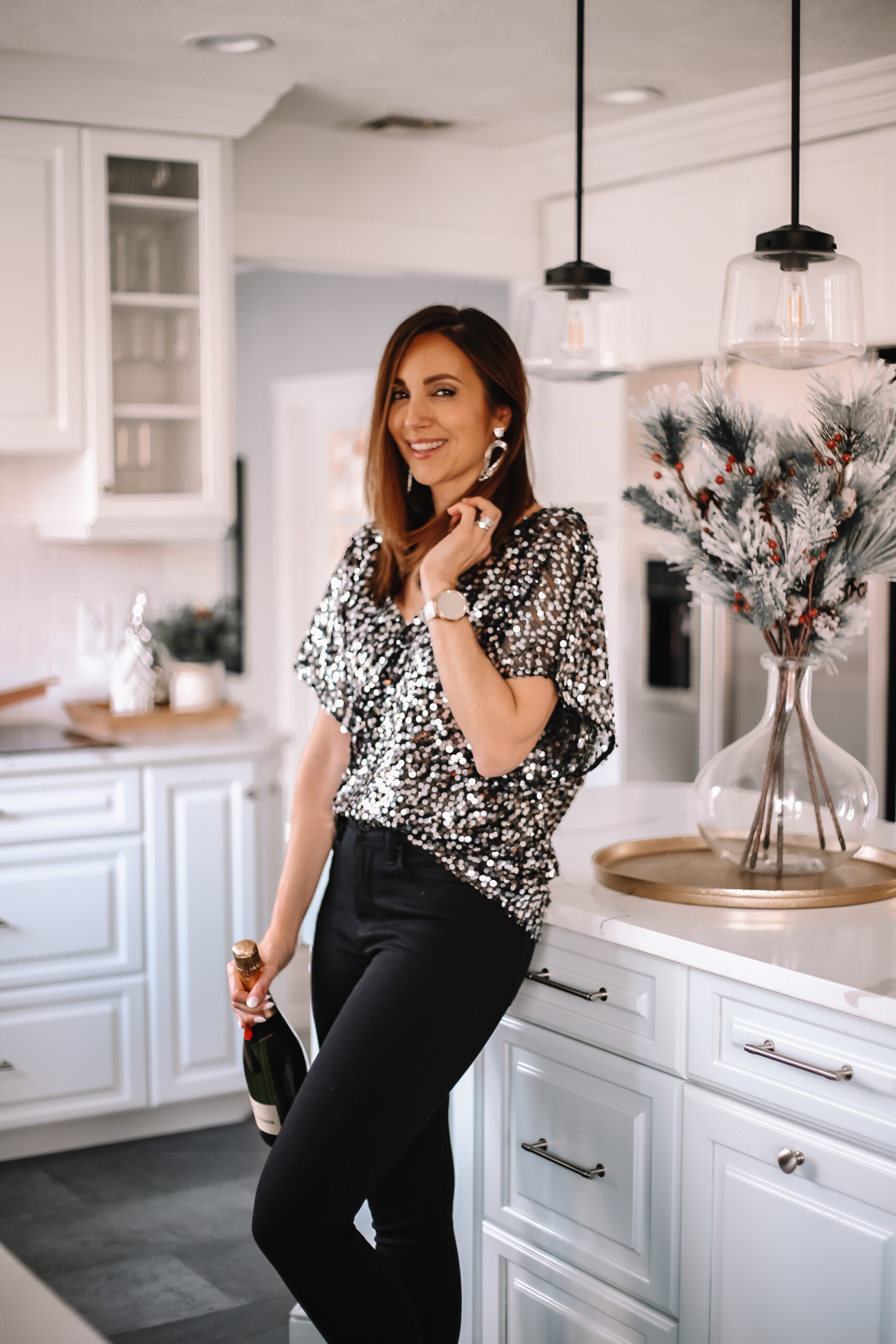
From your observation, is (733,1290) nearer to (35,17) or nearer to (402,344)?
(402,344)

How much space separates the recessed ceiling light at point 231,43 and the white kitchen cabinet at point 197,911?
1.64 m

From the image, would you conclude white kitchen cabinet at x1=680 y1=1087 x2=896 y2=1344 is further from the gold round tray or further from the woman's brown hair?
the woman's brown hair

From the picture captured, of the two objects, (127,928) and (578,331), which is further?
(127,928)

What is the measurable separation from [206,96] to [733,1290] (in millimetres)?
2945

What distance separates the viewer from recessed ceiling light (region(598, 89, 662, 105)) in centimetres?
372

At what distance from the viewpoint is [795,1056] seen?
158cm

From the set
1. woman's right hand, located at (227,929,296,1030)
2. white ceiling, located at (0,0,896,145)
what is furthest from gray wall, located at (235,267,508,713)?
woman's right hand, located at (227,929,296,1030)

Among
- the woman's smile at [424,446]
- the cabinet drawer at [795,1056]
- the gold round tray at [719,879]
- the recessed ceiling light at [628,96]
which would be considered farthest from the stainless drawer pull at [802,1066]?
the recessed ceiling light at [628,96]

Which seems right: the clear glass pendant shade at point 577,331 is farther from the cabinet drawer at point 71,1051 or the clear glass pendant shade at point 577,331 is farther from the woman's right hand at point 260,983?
the cabinet drawer at point 71,1051

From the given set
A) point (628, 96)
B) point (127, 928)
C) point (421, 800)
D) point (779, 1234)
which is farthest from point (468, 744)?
point (628, 96)

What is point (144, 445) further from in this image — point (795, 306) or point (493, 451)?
point (795, 306)

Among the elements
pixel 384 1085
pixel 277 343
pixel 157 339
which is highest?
pixel 277 343

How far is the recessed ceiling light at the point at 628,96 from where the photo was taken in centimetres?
372

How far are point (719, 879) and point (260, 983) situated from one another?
0.63 meters
